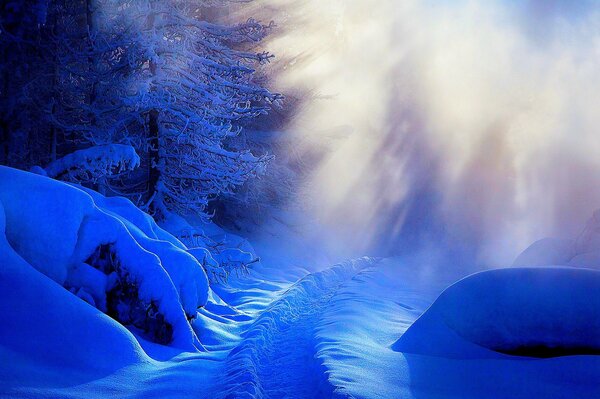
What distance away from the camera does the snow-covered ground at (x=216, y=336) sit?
4.40 m

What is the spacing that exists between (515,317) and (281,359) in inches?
126

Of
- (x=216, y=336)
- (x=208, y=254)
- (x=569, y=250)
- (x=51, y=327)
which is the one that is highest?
(x=569, y=250)

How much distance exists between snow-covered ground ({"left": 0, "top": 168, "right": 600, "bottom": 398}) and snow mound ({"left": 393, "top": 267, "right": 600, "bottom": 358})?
0.05 feet

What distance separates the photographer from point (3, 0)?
12.1 meters

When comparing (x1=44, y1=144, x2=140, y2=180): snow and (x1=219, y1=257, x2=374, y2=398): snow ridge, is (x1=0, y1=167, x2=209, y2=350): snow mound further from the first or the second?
(x1=44, y1=144, x2=140, y2=180): snow

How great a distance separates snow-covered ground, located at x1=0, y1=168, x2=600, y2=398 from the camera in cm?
440

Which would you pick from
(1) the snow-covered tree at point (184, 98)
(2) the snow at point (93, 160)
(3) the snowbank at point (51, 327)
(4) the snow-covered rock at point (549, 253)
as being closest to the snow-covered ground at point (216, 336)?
(3) the snowbank at point (51, 327)

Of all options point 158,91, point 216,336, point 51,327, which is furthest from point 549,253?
point 51,327

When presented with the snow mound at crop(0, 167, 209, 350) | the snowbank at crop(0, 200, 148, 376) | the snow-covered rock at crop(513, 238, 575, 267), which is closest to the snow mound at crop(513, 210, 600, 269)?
the snow-covered rock at crop(513, 238, 575, 267)

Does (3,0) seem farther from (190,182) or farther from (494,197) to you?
(494,197)

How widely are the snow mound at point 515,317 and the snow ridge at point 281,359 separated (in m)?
1.54

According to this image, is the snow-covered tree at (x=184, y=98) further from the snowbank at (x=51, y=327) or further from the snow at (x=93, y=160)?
the snowbank at (x=51, y=327)

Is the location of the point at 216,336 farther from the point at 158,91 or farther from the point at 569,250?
the point at 569,250

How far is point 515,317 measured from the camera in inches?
224
